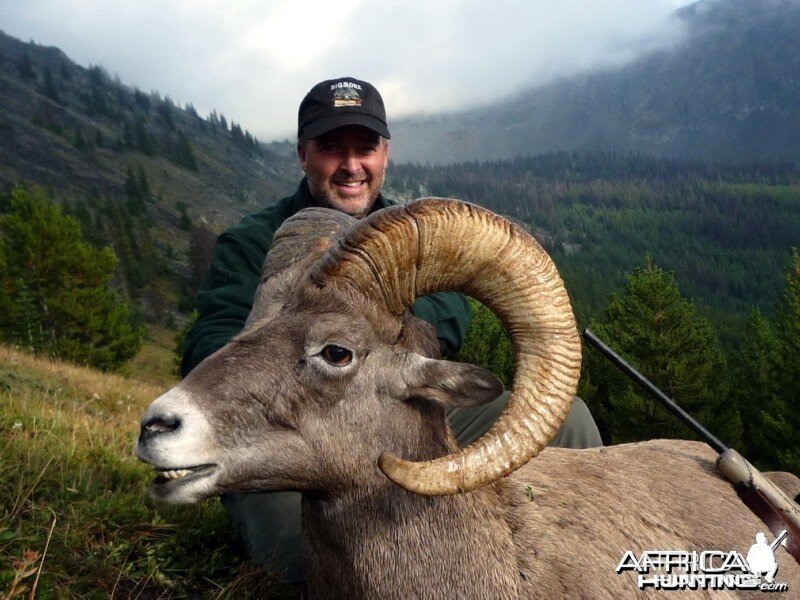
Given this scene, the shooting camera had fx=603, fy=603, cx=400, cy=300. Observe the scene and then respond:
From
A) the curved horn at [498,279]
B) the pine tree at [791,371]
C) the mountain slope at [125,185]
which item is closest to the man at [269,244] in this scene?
the curved horn at [498,279]

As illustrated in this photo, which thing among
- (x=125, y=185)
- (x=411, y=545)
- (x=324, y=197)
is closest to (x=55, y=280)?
(x=324, y=197)

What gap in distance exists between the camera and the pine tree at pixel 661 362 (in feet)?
121

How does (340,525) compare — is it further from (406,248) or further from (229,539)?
(229,539)

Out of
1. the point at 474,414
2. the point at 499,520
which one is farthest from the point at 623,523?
the point at 474,414

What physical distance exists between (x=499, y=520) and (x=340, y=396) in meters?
1.13

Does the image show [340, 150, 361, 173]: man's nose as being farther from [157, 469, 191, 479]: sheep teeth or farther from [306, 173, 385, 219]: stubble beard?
[157, 469, 191, 479]: sheep teeth

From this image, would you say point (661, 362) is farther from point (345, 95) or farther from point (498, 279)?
point (498, 279)

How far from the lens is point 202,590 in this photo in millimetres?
4297

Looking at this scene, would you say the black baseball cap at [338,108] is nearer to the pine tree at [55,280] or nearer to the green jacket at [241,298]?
the green jacket at [241,298]

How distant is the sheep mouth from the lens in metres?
2.76

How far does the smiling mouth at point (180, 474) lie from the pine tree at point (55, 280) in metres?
33.8

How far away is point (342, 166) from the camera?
6.01 meters

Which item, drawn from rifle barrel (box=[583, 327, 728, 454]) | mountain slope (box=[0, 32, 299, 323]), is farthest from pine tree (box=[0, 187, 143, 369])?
mountain slope (box=[0, 32, 299, 323])

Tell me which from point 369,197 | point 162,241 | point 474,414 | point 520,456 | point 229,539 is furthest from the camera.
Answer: point 162,241
